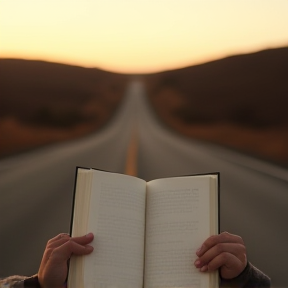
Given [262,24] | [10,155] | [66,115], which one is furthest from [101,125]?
[262,24]

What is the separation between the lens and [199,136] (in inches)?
57.6

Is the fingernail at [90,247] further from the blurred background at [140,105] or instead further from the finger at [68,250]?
the blurred background at [140,105]

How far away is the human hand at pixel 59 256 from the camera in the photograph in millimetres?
1145

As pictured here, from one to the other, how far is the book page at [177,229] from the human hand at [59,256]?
0.14 meters

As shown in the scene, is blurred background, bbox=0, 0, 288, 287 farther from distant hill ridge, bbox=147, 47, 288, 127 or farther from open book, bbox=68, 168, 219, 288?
open book, bbox=68, 168, 219, 288

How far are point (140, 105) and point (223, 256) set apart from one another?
0.51 m

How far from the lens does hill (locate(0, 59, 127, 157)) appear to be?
4.86ft

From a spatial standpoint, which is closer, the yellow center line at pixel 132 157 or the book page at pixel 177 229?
Answer: the book page at pixel 177 229

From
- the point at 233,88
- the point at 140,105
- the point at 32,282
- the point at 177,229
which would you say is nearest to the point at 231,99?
the point at 233,88

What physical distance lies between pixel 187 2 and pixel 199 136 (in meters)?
0.39

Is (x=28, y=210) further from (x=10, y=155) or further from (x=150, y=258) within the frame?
(x=150, y=258)

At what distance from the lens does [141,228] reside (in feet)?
3.96

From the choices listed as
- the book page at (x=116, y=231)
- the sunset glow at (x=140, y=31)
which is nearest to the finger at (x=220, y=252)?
the book page at (x=116, y=231)

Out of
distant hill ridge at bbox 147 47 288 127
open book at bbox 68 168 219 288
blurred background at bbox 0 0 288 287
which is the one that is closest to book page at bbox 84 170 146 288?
open book at bbox 68 168 219 288
